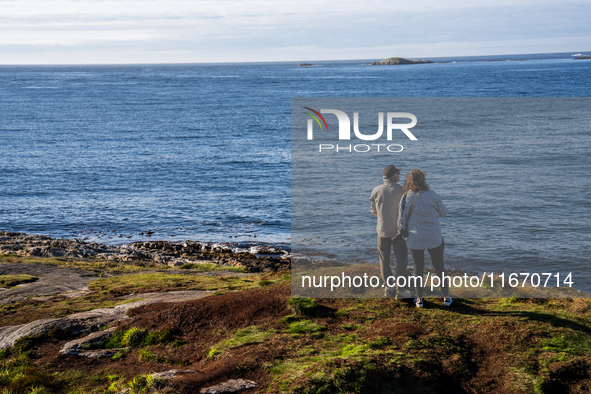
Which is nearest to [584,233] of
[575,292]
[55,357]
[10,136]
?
[575,292]

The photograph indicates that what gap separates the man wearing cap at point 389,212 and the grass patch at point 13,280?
35.3ft

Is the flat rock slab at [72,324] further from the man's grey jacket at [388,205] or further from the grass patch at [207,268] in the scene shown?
the grass patch at [207,268]

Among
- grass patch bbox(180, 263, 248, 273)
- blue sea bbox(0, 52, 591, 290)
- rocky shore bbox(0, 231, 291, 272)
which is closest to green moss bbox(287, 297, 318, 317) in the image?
grass patch bbox(180, 263, 248, 273)

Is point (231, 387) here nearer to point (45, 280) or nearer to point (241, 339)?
point (241, 339)

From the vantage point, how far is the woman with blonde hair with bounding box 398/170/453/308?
7816mm

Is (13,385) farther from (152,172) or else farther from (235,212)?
(152,172)

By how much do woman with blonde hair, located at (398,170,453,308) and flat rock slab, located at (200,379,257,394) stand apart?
374 centimetres

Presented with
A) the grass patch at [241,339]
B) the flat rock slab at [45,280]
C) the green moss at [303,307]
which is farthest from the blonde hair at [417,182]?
the flat rock slab at [45,280]

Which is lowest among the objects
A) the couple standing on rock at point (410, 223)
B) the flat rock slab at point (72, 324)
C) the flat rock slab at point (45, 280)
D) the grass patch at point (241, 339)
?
the flat rock slab at point (45, 280)

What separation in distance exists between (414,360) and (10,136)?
2474 inches

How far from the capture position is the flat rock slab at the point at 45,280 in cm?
1206

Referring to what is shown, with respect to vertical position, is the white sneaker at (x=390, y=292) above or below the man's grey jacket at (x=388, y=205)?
below

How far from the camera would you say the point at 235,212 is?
2775 centimetres

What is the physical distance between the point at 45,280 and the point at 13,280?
835mm
